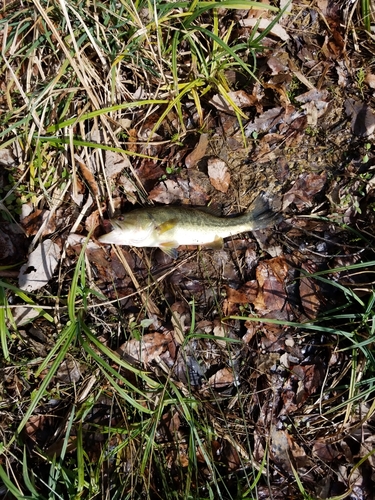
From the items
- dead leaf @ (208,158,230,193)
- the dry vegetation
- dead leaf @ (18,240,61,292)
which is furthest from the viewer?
dead leaf @ (208,158,230,193)

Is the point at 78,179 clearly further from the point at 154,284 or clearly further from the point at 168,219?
the point at 154,284

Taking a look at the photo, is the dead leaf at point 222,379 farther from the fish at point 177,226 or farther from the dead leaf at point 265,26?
the dead leaf at point 265,26

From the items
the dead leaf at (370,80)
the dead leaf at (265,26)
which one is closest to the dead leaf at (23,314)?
the dead leaf at (265,26)

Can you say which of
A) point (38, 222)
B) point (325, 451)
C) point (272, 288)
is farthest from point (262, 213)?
point (325, 451)

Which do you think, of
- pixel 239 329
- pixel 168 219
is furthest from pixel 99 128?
pixel 239 329

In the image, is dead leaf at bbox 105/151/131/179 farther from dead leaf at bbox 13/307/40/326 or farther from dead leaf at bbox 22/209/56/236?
dead leaf at bbox 13/307/40/326

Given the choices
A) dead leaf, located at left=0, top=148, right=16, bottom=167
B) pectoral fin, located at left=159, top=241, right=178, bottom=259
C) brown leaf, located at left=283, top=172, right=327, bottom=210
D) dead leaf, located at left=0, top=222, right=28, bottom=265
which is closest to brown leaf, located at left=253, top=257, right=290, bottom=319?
brown leaf, located at left=283, top=172, right=327, bottom=210

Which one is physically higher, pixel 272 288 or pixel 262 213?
pixel 262 213

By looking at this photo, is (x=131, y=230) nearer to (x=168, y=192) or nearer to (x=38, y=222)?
(x=168, y=192)
